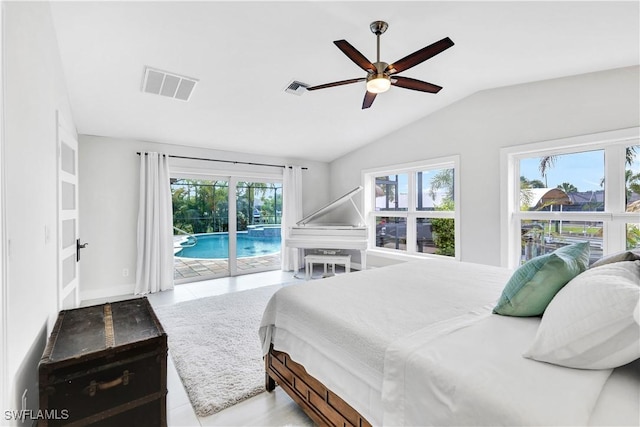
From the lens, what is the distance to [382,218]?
5.47m

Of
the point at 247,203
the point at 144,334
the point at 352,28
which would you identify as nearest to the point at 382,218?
the point at 247,203

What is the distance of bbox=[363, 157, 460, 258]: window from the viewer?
14.4 ft

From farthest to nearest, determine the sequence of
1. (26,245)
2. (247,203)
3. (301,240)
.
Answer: (247,203) < (301,240) < (26,245)

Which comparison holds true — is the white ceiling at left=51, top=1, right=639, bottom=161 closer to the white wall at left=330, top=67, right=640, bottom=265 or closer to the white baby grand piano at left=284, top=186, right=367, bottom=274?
the white wall at left=330, top=67, right=640, bottom=265

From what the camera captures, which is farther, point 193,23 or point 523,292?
point 193,23

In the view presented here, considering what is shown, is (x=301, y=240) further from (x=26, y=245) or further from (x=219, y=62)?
(x=26, y=245)

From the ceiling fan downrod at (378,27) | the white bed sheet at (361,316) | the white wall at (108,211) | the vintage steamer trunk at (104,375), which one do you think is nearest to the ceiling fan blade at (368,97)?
the ceiling fan downrod at (378,27)

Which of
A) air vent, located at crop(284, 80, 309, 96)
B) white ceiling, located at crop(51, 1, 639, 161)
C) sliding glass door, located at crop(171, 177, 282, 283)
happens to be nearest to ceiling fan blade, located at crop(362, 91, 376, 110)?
white ceiling, located at crop(51, 1, 639, 161)

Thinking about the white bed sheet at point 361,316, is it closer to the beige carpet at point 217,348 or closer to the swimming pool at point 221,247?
the beige carpet at point 217,348

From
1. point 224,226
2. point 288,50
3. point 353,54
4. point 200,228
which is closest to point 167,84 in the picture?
point 288,50

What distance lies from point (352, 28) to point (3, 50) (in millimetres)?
2220

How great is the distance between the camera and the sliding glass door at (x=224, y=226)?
189 inches

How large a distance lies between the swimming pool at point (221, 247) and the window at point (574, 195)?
158 inches

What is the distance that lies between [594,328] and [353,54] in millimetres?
1967
